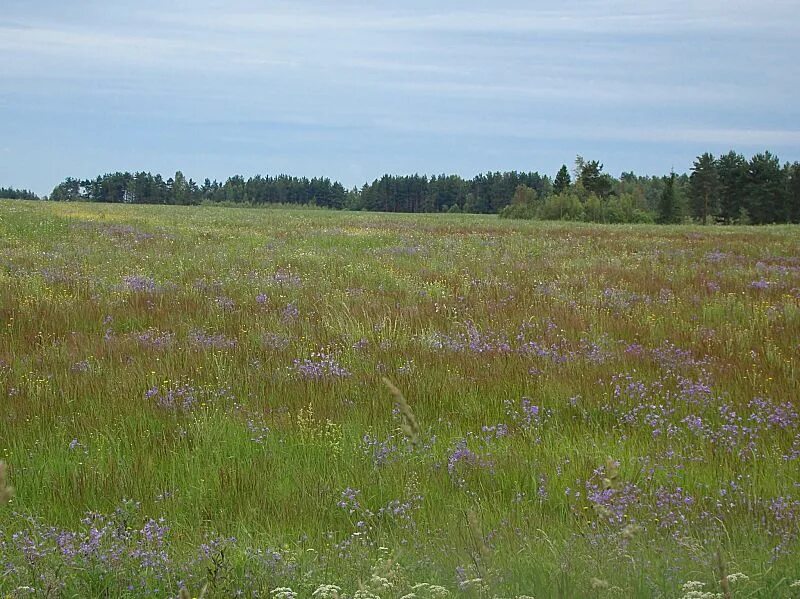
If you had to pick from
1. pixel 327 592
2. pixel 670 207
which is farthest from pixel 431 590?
pixel 670 207

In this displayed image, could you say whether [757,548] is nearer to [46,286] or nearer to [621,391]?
[621,391]

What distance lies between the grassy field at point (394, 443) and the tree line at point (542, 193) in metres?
68.2

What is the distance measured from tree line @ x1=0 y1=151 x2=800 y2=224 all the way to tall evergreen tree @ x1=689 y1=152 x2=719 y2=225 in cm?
12

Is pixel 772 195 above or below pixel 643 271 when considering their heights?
above

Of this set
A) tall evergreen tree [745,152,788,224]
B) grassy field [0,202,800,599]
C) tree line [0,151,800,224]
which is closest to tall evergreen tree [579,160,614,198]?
tree line [0,151,800,224]

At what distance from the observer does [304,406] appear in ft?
18.1

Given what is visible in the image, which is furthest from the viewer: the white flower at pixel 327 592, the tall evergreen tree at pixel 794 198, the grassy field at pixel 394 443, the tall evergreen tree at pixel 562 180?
the tall evergreen tree at pixel 562 180

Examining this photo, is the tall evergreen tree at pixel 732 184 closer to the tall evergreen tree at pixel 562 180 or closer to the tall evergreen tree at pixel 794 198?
the tall evergreen tree at pixel 794 198

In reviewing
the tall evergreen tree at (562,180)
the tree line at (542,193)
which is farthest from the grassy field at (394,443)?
the tall evergreen tree at (562,180)

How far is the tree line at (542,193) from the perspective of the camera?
252ft

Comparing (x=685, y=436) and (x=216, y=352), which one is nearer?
(x=685, y=436)

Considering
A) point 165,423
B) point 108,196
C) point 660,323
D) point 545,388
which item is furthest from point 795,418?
point 108,196

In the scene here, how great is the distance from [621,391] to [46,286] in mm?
8515

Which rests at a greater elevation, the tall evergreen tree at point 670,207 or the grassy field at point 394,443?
the tall evergreen tree at point 670,207
